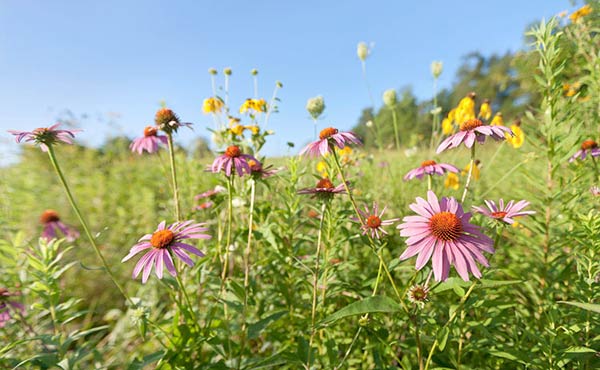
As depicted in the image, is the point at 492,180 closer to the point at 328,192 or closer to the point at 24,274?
the point at 328,192

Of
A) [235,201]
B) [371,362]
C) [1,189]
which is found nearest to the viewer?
[371,362]

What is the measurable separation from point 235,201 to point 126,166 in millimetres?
3412

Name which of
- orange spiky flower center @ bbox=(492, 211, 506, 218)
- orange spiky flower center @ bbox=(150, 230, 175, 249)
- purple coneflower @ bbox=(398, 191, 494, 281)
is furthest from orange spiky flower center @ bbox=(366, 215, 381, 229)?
orange spiky flower center @ bbox=(150, 230, 175, 249)

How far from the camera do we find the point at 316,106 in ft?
5.16

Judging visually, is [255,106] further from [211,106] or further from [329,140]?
[329,140]

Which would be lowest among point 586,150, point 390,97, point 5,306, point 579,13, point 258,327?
point 258,327

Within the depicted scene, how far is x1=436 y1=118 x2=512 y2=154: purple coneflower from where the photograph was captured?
81 cm

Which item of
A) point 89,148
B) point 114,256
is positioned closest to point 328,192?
point 114,256

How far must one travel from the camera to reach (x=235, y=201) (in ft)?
4.76

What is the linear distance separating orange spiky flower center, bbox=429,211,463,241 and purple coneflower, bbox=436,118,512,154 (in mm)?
213

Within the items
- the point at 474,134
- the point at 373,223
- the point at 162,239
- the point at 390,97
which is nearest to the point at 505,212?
the point at 474,134

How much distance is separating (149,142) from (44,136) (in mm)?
405

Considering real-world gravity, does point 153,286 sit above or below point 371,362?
above

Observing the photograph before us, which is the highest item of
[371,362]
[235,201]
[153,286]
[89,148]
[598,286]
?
[89,148]
